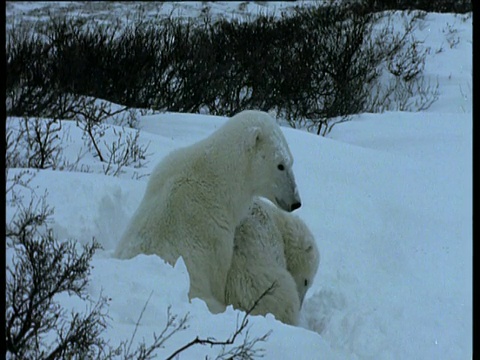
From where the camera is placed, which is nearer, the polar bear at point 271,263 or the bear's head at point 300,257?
the polar bear at point 271,263

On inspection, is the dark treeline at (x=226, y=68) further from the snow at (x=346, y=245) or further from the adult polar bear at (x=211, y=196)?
the adult polar bear at (x=211, y=196)

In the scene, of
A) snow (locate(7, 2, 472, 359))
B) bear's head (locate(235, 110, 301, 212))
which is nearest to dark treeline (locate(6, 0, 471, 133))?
snow (locate(7, 2, 472, 359))

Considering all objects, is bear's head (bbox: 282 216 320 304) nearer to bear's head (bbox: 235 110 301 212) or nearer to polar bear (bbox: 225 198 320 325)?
polar bear (bbox: 225 198 320 325)

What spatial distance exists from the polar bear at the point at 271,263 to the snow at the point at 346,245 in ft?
0.89

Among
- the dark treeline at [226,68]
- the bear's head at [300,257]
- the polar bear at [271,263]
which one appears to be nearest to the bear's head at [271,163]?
the polar bear at [271,263]

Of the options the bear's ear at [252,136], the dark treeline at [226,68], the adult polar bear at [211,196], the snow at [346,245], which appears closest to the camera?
the snow at [346,245]

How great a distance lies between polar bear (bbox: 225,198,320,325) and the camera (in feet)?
13.5

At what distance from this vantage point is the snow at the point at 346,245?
Answer: 315cm

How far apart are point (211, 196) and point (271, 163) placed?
385mm

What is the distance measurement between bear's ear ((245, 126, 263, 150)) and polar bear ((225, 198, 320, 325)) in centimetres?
47

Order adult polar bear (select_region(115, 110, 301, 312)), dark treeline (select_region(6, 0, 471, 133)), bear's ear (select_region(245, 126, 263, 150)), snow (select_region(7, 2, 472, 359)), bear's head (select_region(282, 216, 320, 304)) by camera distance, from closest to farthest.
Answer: snow (select_region(7, 2, 472, 359)) < adult polar bear (select_region(115, 110, 301, 312)) < bear's ear (select_region(245, 126, 263, 150)) < bear's head (select_region(282, 216, 320, 304)) < dark treeline (select_region(6, 0, 471, 133))

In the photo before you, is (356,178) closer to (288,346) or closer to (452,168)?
(452,168)

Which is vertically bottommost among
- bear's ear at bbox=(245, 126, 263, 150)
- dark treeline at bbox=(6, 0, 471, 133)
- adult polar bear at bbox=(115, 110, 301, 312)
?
dark treeline at bbox=(6, 0, 471, 133)

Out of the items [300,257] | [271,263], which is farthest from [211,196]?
[300,257]
